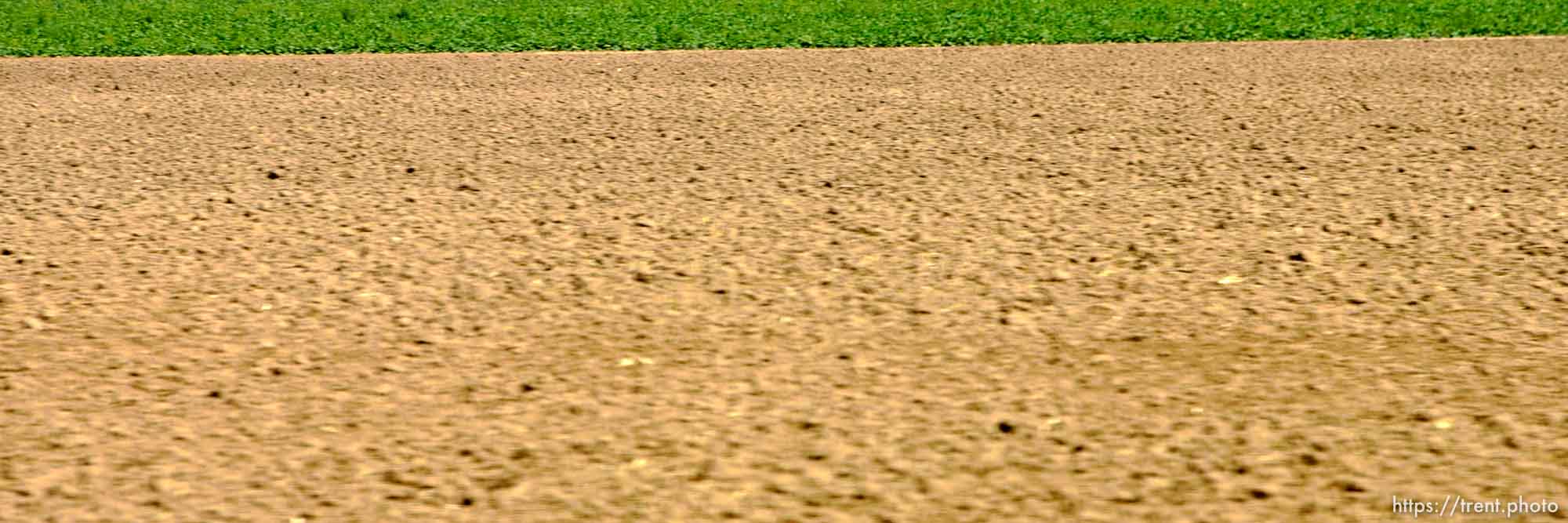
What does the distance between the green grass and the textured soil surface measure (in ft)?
14.0

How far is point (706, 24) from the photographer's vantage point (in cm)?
1711

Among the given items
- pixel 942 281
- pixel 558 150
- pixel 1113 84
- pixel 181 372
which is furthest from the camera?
pixel 1113 84

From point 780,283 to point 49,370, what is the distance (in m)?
2.63

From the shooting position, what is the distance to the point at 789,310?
6.24 metres

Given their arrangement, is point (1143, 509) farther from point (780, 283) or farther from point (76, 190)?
point (76, 190)

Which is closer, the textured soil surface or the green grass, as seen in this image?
the textured soil surface

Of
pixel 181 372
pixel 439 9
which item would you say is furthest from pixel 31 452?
pixel 439 9

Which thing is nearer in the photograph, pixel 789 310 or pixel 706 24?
pixel 789 310

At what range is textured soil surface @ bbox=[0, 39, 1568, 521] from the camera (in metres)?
4.55

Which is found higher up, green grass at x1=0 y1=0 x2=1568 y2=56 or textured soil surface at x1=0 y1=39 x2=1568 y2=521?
green grass at x1=0 y1=0 x2=1568 y2=56

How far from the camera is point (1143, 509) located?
14.1 feet

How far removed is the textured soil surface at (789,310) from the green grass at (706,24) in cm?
426

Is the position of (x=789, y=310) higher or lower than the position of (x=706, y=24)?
lower

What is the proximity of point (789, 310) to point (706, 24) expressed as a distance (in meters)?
11.2
